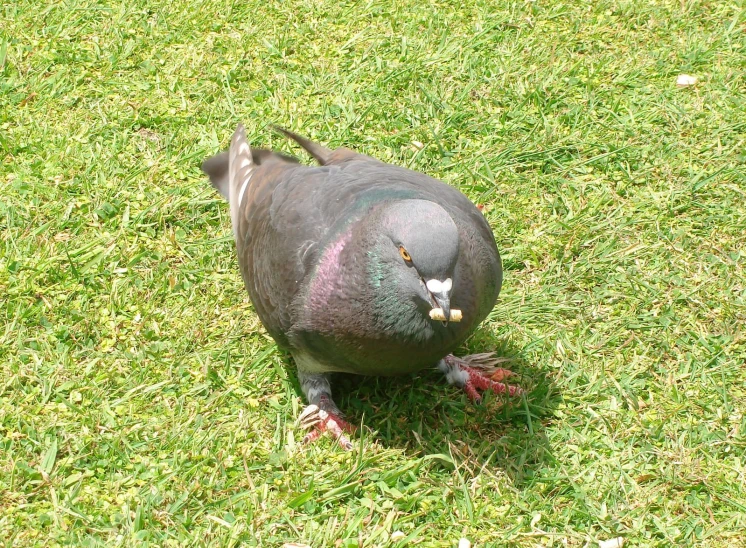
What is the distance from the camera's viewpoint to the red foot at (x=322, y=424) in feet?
16.1

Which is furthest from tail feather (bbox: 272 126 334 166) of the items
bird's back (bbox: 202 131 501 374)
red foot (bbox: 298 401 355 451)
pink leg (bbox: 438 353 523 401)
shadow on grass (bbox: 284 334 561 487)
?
red foot (bbox: 298 401 355 451)

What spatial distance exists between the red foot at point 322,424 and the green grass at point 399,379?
0.13 meters

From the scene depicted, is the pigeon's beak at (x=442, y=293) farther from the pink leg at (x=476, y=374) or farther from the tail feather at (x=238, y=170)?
the tail feather at (x=238, y=170)

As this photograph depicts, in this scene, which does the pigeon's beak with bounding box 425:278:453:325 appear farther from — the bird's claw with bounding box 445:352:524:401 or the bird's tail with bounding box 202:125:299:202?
the bird's tail with bounding box 202:125:299:202

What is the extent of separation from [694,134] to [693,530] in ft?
11.5

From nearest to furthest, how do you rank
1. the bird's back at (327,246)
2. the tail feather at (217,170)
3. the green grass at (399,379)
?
the bird's back at (327,246) < the green grass at (399,379) < the tail feather at (217,170)

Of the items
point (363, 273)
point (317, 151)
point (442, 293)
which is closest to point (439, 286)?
point (442, 293)

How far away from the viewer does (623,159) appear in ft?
21.8

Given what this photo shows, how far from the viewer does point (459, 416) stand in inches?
199

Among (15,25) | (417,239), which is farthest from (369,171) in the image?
(15,25)

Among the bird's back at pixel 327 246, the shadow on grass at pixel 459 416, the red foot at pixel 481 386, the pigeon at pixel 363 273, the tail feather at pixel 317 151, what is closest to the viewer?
the pigeon at pixel 363 273

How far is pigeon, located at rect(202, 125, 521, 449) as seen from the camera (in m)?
4.03

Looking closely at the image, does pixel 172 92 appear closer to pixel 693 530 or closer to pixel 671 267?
pixel 671 267

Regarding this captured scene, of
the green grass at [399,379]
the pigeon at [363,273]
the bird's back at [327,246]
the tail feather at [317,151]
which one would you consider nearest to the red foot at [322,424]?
the pigeon at [363,273]
